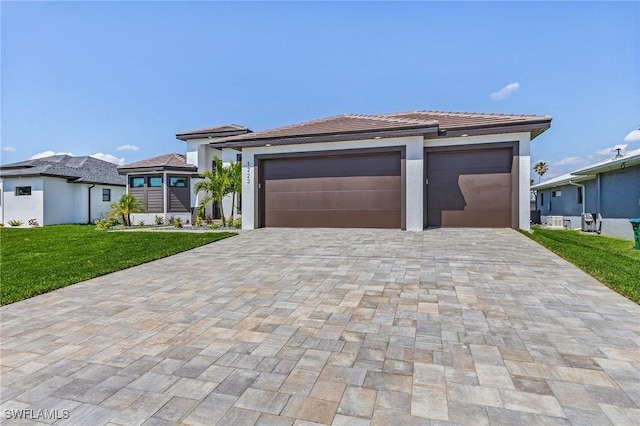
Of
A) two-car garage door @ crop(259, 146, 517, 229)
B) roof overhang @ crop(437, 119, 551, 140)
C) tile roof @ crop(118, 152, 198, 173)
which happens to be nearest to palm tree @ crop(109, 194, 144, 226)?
tile roof @ crop(118, 152, 198, 173)

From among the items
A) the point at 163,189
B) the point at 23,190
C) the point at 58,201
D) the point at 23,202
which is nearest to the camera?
the point at 163,189

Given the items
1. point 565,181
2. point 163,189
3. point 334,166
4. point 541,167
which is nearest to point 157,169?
point 163,189

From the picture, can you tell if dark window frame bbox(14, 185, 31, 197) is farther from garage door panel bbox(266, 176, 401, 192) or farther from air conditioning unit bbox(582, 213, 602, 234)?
air conditioning unit bbox(582, 213, 602, 234)

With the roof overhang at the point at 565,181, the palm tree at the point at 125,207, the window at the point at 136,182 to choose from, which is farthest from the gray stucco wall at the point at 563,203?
the window at the point at 136,182

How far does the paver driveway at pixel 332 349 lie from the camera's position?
6.31 feet

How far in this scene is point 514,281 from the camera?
→ 457 cm

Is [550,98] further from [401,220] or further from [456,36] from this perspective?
[401,220]

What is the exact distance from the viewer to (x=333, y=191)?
11039 millimetres

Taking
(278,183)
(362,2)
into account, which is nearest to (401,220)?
(278,183)

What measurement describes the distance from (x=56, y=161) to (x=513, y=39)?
85.5ft

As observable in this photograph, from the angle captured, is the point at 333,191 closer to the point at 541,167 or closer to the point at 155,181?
the point at 155,181

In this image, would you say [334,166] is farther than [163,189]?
No

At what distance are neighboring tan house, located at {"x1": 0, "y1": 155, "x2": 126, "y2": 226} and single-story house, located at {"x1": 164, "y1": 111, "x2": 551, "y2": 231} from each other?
12.8 m

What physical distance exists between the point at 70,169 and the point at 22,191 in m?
2.68
